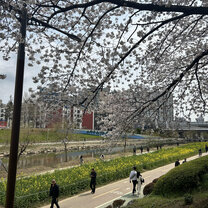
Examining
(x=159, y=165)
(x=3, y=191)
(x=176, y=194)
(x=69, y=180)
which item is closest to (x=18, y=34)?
(x=176, y=194)

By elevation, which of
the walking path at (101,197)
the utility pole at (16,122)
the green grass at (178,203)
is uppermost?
the utility pole at (16,122)

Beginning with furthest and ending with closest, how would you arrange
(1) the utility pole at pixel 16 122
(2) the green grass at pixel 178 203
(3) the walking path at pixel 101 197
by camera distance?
(3) the walking path at pixel 101 197, (2) the green grass at pixel 178 203, (1) the utility pole at pixel 16 122

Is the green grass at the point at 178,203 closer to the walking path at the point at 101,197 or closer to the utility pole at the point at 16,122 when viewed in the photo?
the walking path at the point at 101,197

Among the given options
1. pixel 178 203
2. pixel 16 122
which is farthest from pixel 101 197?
pixel 16 122

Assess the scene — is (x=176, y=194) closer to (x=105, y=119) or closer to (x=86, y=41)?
(x=105, y=119)

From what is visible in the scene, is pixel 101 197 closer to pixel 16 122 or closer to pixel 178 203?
pixel 178 203

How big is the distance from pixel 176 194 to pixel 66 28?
21.1 feet

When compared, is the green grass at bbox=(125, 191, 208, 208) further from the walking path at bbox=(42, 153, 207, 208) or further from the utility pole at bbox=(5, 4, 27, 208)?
the utility pole at bbox=(5, 4, 27, 208)

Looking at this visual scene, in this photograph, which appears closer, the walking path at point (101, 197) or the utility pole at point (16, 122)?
the utility pole at point (16, 122)

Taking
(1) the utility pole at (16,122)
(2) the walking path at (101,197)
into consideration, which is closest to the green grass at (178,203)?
(2) the walking path at (101,197)

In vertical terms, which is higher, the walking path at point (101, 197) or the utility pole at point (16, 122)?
the utility pole at point (16, 122)

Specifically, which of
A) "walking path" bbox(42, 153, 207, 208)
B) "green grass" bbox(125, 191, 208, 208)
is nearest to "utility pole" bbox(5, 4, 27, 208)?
"green grass" bbox(125, 191, 208, 208)

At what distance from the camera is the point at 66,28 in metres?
5.21

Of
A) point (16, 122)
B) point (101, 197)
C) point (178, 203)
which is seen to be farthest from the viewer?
point (101, 197)
